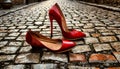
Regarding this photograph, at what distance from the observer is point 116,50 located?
2.31 meters

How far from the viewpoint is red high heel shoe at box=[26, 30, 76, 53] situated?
2.13 m

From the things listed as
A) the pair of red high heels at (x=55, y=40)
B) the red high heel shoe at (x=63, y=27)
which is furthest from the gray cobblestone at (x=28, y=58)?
the red high heel shoe at (x=63, y=27)

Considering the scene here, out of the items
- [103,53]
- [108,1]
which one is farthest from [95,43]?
[108,1]

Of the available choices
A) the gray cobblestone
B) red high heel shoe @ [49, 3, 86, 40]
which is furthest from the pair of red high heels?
the gray cobblestone

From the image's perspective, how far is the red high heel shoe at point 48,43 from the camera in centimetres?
213

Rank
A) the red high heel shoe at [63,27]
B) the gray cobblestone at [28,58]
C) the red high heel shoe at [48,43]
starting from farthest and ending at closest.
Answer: the red high heel shoe at [63,27] → the red high heel shoe at [48,43] → the gray cobblestone at [28,58]

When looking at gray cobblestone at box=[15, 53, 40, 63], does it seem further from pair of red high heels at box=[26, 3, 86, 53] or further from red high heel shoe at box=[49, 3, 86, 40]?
red high heel shoe at box=[49, 3, 86, 40]

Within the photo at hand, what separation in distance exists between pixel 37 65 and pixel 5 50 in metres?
0.73

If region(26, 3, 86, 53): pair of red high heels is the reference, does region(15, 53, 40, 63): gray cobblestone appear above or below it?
below

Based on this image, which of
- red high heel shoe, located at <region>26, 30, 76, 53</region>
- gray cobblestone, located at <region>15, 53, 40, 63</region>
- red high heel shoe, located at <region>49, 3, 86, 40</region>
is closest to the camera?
gray cobblestone, located at <region>15, 53, 40, 63</region>

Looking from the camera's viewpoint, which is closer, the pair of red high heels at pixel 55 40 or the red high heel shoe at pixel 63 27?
the pair of red high heels at pixel 55 40

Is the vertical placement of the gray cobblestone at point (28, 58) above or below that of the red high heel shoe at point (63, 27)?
below

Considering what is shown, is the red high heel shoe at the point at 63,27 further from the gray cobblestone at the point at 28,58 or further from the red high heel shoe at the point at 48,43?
the gray cobblestone at the point at 28,58

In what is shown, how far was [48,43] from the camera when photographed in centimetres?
239
